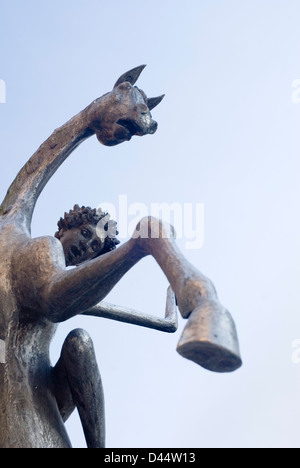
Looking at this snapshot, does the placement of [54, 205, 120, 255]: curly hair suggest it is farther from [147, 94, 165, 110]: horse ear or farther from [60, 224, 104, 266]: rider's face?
[147, 94, 165, 110]: horse ear

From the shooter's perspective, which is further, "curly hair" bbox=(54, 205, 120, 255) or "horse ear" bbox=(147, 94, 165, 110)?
"horse ear" bbox=(147, 94, 165, 110)

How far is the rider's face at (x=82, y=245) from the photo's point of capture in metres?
5.07

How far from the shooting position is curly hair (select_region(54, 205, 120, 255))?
512cm

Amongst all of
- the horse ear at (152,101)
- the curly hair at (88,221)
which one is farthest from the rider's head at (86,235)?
the horse ear at (152,101)

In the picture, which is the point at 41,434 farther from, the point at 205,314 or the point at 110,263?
the point at 205,314

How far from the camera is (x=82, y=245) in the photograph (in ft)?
16.6

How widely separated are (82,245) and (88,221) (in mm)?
148

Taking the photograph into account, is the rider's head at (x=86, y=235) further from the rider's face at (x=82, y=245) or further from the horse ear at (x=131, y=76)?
the horse ear at (x=131, y=76)

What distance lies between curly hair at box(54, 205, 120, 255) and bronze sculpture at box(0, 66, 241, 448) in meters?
0.02

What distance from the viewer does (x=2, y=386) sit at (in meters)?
4.28

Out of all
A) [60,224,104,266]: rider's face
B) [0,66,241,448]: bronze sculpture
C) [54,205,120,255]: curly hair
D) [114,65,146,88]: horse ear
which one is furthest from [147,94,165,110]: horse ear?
[60,224,104,266]: rider's face

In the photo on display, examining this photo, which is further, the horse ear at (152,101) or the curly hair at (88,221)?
the horse ear at (152,101)

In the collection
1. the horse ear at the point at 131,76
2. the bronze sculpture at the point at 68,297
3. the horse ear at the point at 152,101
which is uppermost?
the horse ear at the point at 131,76

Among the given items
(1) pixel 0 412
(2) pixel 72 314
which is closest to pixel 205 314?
(2) pixel 72 314
